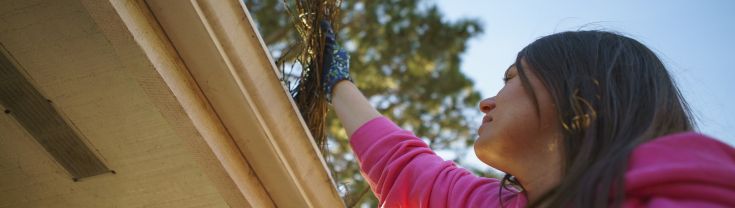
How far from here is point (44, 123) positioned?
80.7 inches

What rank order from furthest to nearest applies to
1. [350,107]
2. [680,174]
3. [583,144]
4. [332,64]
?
[332,64] < [350,107] < [583,144] < [680,174]

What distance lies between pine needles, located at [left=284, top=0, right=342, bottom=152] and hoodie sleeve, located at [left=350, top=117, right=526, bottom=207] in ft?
0.79

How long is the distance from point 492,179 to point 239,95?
2.12 ft

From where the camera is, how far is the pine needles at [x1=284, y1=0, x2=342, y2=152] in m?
2.46

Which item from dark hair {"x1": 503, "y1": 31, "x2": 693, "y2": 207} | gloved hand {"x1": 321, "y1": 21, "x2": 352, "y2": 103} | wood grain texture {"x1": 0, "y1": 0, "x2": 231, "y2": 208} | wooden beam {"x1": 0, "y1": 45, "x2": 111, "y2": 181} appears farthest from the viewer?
gloved hand {"x1": 321, "y1": 21, "x2": 352, "y2": 103}

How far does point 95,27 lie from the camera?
1847 mm

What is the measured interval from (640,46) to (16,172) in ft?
5.07

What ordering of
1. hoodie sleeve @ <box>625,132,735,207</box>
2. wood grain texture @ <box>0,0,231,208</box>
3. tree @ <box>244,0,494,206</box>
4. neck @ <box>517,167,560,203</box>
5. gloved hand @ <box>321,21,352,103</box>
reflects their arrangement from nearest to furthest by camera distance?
hoodie sleeve @ <box>625,132,735,207</box>
neck @ <box>517,167,560,203</box>
wood grain texture @ <box>0,0,231,208</box>
gloved hand @ <box>321,21,352,103</box>
tree @ <box>244,0,494,206</box>

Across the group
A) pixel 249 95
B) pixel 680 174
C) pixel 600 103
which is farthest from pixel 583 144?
pixel 249 95

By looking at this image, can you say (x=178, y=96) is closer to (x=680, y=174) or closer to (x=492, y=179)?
(x=492, y=179)

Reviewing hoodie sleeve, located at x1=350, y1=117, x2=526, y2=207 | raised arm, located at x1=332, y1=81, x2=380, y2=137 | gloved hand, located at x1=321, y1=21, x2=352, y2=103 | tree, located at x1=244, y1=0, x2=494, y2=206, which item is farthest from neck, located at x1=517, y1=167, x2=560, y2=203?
tree, located at x1=244, y1=0, x2=494, y2=206

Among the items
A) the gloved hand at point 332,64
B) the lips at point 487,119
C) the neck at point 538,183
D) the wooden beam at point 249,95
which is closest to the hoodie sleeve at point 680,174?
the neck at point 538,183

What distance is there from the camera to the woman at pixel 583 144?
49.6 inches

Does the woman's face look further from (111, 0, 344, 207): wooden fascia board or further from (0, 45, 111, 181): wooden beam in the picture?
(0, 45, 111, 181): wooden beam
